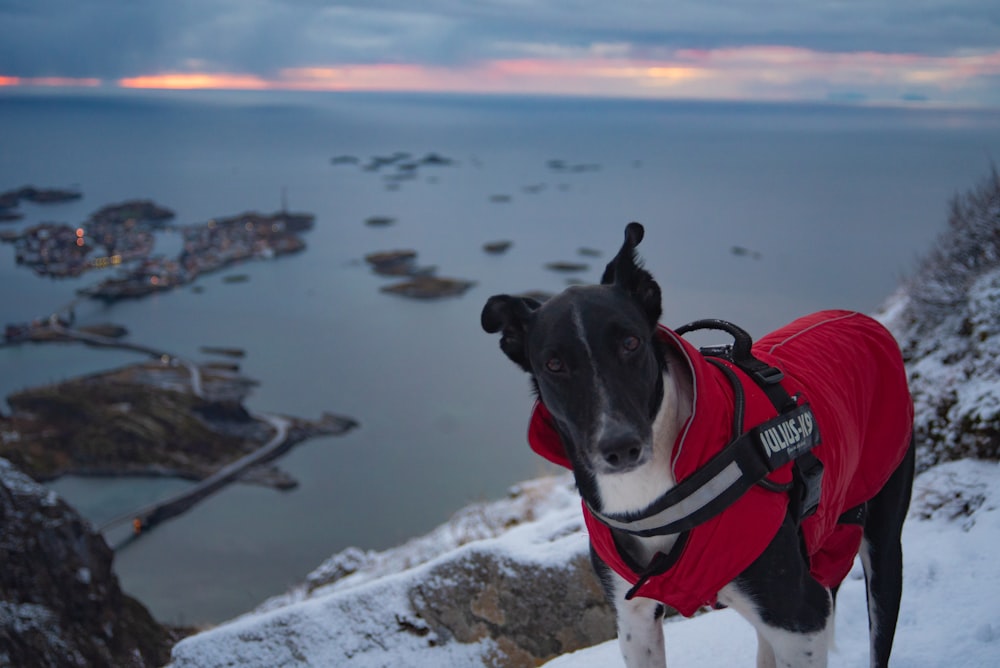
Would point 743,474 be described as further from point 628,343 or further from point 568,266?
point 568,266

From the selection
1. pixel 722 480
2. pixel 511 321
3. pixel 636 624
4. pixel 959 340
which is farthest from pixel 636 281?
pixel 959 340

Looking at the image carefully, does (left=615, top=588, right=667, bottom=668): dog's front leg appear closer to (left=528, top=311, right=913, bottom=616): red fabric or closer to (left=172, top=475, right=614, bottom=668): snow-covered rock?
(left=528, top=311, right=913, bottom=616): red fabric

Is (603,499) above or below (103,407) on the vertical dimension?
above

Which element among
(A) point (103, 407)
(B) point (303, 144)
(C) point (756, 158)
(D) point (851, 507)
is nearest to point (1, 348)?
(A) point (103, 407)

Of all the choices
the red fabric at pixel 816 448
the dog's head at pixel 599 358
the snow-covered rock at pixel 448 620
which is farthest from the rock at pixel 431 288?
the dog's head at pixel 599 358

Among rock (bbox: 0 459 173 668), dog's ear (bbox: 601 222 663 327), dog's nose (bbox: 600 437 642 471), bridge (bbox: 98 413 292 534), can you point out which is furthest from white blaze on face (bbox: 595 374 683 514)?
bridge (bbox: 98 413 292 534)

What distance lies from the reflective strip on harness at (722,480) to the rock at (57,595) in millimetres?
5267

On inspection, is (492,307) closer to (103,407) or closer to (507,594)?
(507,594)

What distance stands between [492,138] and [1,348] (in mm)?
123564

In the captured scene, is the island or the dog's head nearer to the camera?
the dog's head

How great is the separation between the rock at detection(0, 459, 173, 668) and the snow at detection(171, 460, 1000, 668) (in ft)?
5.84

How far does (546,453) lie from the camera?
2775 mm

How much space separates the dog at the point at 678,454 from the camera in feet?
7.89

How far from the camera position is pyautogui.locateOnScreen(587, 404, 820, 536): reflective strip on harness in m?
2.39
